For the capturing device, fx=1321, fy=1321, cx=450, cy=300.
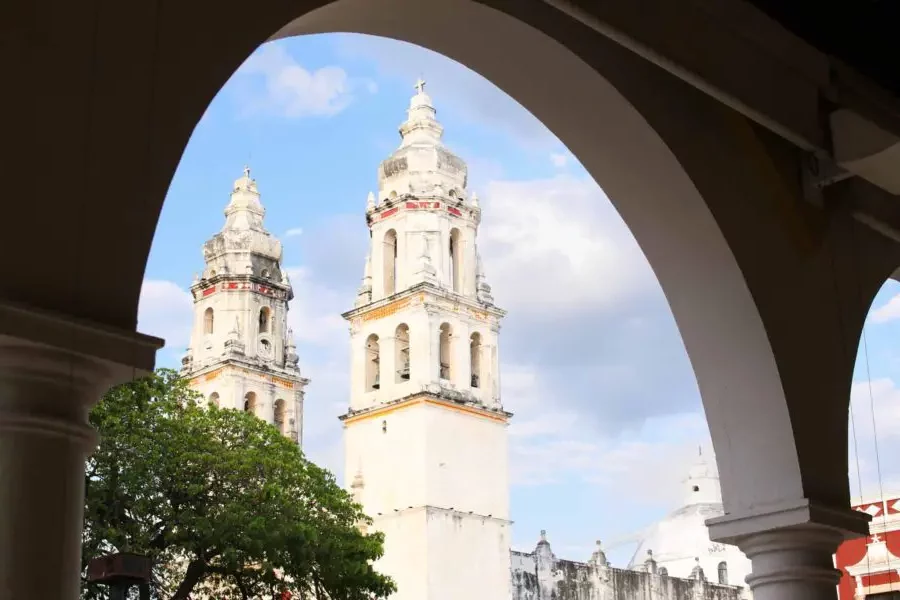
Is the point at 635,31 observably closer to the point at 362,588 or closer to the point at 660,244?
the point at 660,244

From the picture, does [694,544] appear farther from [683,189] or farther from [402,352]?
[683,189]

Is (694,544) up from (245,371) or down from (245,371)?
down

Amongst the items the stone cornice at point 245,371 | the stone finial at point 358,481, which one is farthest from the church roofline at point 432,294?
the stone cornice at point 245,371

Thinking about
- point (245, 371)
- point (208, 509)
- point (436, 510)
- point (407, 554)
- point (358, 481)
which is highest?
point (245, 371)

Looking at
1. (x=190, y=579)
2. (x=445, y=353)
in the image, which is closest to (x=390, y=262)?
(x=445, y=353)

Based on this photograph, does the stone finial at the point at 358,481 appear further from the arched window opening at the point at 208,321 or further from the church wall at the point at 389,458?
the arched window opening at the point at 208,321

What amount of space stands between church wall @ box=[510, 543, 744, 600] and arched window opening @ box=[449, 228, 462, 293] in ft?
18.8

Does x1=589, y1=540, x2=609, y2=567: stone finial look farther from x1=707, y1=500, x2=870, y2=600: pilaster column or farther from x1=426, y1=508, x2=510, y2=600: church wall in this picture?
x1=707, y1=500, x2=870, y2=600: pilaster column

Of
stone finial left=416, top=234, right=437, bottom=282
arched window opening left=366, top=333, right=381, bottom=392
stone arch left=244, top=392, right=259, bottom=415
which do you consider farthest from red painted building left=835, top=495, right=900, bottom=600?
stone arch left=244, top=392, right=259, bottom=415

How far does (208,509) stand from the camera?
1441 cm

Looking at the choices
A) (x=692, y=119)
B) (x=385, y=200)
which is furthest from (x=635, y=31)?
(x=385, y=200)

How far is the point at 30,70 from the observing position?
7.68 feet

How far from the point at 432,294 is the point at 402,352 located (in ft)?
4.84

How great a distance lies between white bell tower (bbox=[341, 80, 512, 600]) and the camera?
2589 cm
